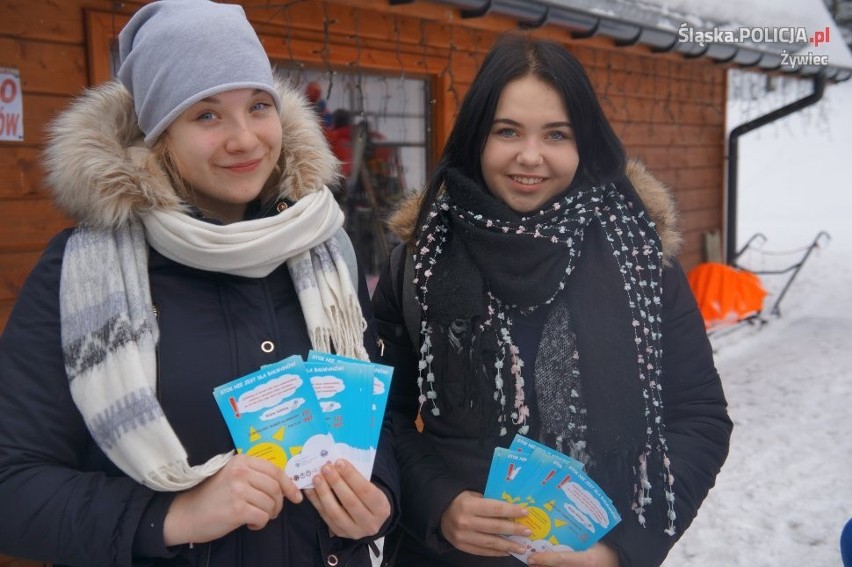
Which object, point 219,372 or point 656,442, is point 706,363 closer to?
point 656,442

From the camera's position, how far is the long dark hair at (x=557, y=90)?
173cm

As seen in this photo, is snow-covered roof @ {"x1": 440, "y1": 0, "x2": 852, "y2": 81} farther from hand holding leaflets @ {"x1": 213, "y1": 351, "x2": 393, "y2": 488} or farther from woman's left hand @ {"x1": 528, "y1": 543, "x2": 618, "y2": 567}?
woman's left hand @ {"x1": 528, "y1": 543, "x2": 618, "y2": 567}

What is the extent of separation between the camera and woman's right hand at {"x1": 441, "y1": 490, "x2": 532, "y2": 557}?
1606 mm

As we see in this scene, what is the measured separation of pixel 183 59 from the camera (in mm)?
1402

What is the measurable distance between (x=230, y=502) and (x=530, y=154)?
0.97 m

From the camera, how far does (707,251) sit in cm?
902

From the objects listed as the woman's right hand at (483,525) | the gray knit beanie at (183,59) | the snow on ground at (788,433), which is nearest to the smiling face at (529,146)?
the gray knit beanie at (183,59)

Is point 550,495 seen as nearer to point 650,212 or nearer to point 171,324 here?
point 650,212

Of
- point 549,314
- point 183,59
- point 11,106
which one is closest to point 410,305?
point 549,314

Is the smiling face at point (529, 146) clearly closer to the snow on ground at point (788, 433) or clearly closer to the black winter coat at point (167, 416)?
the black winter coat at point (167, 416)

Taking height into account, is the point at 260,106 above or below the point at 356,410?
above

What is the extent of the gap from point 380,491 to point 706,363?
0.86 metres

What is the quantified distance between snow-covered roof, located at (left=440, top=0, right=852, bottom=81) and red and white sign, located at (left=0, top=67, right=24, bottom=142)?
204cm

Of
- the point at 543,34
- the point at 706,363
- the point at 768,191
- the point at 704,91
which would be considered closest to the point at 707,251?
the point at 704,91
